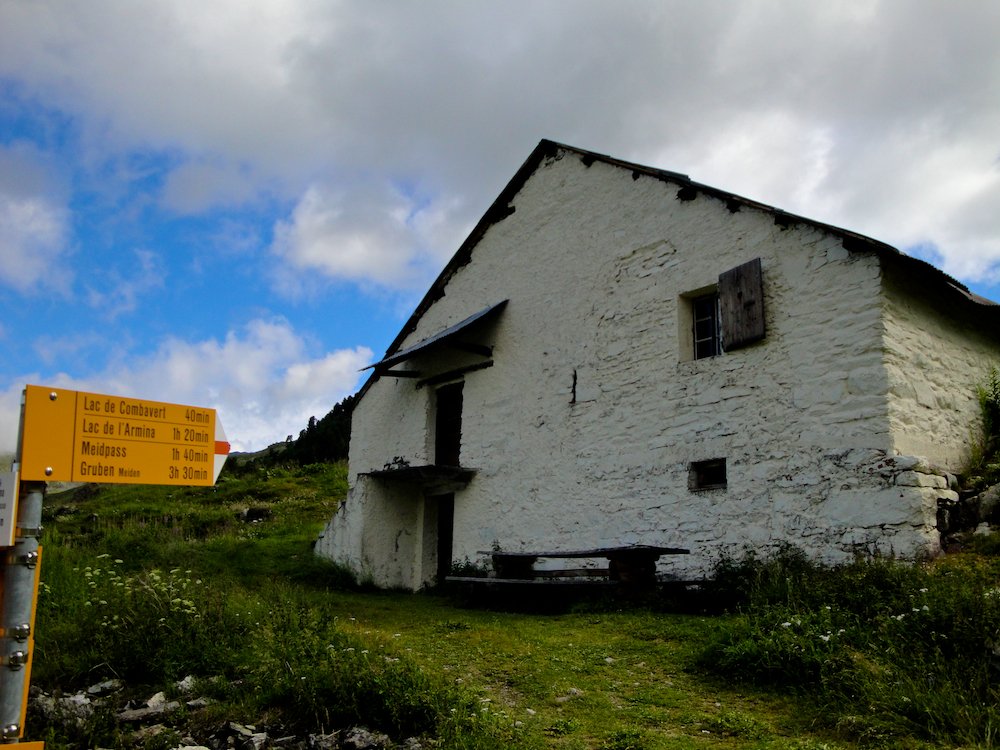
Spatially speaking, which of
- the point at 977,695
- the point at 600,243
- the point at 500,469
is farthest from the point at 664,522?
the point at 977,695

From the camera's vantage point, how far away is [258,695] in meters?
5.58

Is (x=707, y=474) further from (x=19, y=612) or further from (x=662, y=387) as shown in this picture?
(x=19, y=612)

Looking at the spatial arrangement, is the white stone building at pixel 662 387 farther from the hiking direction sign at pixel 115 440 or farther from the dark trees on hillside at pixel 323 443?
the dark trees on hillside at pixel 323 443

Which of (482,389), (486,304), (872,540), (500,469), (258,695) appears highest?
(486,304)

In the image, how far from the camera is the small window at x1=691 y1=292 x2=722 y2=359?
34.9 feet

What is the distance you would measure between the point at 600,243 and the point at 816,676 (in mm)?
7888

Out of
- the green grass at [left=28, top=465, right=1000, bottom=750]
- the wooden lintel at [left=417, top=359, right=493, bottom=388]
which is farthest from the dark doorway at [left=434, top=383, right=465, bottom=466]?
the green grass at [left=28, top=465, right=1000, bottom=750]

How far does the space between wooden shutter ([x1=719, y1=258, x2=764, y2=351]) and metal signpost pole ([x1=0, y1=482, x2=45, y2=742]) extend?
8.24m

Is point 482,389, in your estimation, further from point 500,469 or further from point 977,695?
point 977,695

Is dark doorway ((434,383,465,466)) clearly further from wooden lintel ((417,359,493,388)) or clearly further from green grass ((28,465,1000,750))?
green grass ((28,465,1000,750))

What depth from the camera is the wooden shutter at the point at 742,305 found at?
32.2 ft

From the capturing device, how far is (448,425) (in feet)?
49.1

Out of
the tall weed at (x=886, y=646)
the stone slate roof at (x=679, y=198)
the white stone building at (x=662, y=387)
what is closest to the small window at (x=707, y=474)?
the white stone building at (x=662, y=387)

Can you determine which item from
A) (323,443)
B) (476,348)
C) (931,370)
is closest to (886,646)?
(931,370)
